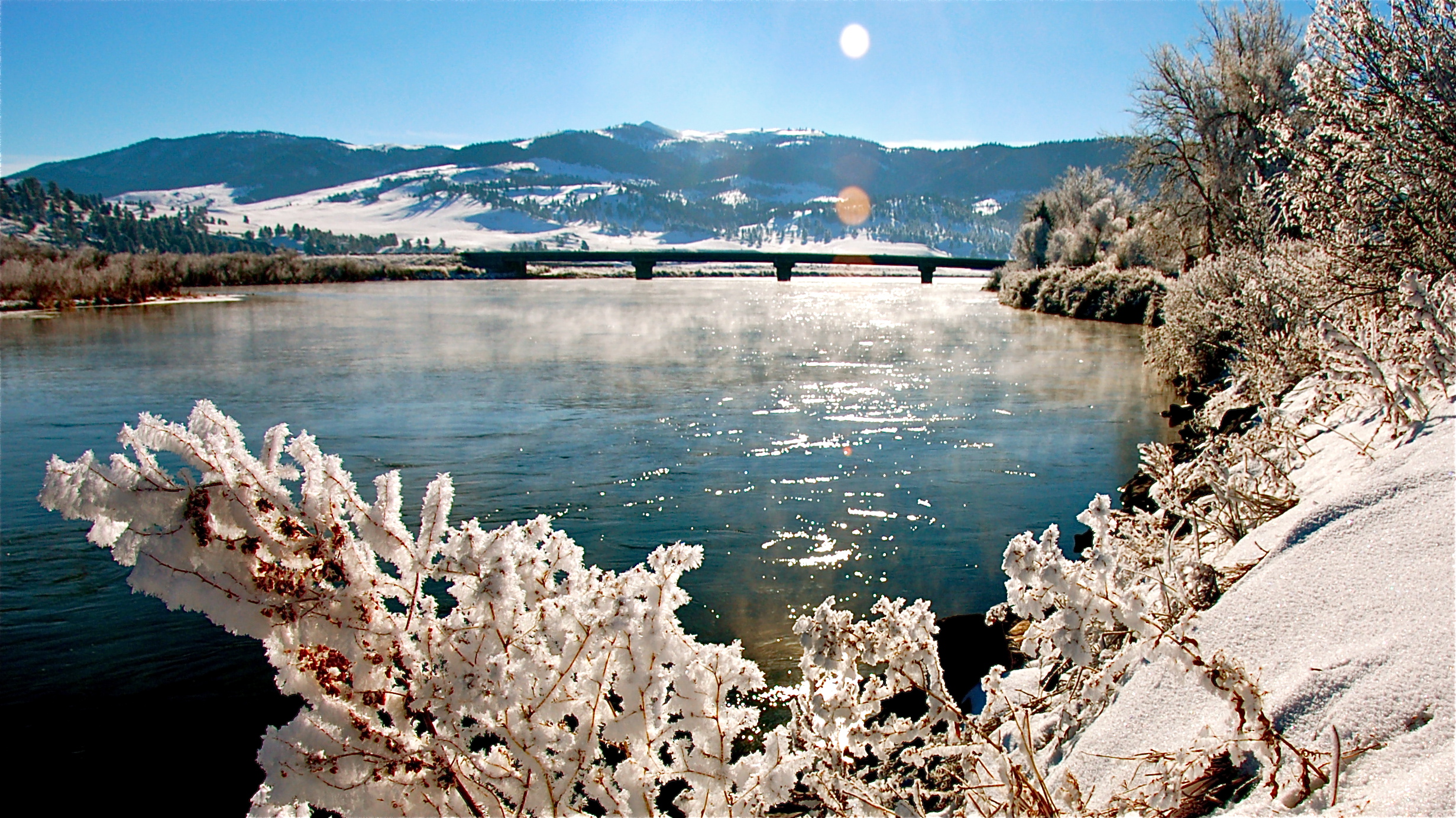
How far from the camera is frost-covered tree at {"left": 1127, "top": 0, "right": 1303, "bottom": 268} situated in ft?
81.6

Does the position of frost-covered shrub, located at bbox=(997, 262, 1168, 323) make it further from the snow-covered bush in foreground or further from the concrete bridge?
the concrete bridge

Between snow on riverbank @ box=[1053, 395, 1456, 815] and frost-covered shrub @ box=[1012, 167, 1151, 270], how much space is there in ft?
150

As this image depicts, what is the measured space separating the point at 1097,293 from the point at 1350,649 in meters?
36.8

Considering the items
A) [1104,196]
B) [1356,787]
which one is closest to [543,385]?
[1356,787]

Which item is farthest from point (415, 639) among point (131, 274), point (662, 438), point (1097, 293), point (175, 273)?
point (175, 273)

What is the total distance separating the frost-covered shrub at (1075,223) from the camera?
50.9 metres

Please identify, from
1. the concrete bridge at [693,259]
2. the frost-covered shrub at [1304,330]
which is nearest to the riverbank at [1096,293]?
the frost-covered shrub at [1304,330]

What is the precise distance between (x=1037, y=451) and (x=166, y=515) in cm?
1231

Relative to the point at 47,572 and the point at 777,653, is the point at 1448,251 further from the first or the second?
the point at 47,572

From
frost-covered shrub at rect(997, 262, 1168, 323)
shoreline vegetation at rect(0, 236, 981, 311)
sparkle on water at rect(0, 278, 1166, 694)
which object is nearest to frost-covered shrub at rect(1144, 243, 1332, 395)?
sparkle on water at rect(0, 278, 1166, 694)

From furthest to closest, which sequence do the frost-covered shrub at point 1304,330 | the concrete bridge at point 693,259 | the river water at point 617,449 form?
the concrete bridge at point 693,259 → the river water at point 617,449 → the frost-covered shrub at point 1304,330

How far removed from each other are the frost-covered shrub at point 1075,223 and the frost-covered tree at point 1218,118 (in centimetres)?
1832

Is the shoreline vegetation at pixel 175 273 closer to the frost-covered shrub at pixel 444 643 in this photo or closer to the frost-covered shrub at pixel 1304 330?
the frost-covered shrub at pixel 1304 330

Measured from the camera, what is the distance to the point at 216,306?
42.1m
